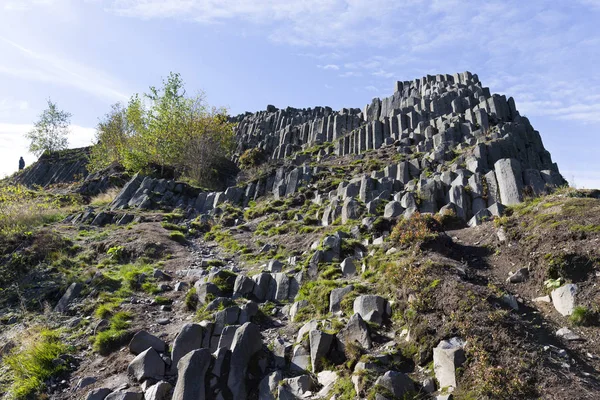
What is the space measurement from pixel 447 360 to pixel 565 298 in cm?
387

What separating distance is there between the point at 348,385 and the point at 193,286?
9133 millimetres

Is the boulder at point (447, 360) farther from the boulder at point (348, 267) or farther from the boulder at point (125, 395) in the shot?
the boulder at point (125, 395)

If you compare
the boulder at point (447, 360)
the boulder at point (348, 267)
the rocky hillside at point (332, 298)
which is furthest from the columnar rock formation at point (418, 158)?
the boulder at point (447, 360)

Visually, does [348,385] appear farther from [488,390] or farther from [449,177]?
[449,177]

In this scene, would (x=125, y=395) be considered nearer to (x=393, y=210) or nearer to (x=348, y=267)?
(x=348, y=267)

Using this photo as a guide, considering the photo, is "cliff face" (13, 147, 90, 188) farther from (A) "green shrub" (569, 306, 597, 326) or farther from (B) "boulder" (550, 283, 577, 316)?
(A) "green shrub" (569, 306, 597, 326)

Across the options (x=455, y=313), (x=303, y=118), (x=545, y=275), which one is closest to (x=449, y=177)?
(x=545, y=275)

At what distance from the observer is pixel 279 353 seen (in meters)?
11.3

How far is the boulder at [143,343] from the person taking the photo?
12.4 meters

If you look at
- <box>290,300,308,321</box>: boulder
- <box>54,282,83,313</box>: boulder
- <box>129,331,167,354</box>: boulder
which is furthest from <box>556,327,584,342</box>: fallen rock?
<box>54,282,83,313</box>: boulder

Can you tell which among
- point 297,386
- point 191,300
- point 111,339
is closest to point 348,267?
point 191,300

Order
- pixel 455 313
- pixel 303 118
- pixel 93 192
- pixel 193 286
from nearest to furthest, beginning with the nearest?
1. pixel 455 313
2. pixel 193 286
3. pixel 93 192
4. pixel 303 118

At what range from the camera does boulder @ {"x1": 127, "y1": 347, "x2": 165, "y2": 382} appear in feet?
36.9

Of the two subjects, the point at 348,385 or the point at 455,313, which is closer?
the point at 348,385
